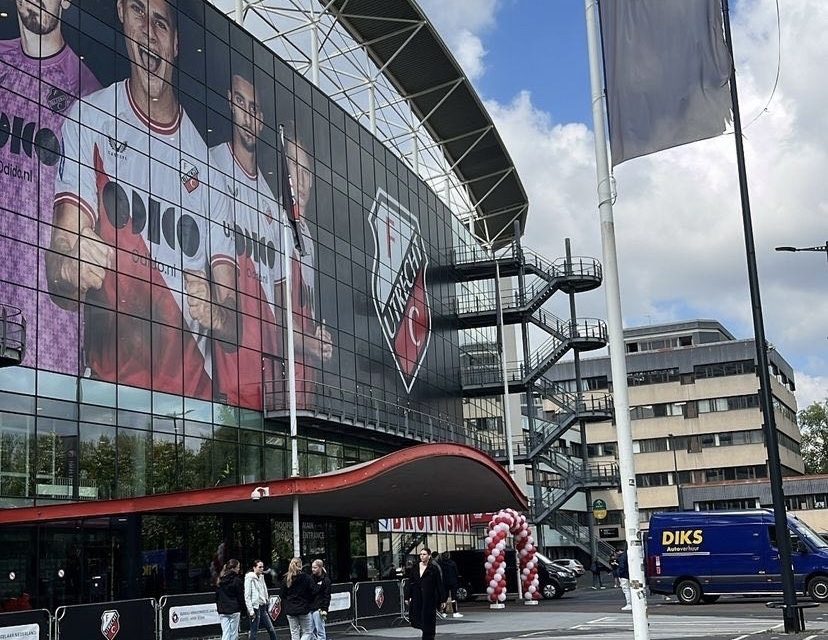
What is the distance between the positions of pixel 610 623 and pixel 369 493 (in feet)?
23.2

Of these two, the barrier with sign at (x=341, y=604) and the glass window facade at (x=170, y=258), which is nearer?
the barrier with sign at (x=341, y=604)

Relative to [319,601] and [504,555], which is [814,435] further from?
[319,601]

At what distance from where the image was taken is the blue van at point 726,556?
3241 cm

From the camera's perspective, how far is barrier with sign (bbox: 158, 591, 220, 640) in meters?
22.5

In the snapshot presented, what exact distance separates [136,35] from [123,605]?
18.9m

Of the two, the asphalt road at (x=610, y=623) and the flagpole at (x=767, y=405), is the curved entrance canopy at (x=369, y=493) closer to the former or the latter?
the asphalt road at (x=610, y=623)

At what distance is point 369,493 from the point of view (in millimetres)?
29562

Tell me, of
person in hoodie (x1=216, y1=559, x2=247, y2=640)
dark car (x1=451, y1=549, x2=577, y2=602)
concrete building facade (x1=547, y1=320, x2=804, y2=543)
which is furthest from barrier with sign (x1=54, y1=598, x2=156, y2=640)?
concrete building facade (x1=547, y1=320, x2=804, y2=543)

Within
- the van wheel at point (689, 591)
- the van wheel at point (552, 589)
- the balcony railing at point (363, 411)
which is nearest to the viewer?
the van wheel at point (689, 591)

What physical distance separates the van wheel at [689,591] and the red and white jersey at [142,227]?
1585cm

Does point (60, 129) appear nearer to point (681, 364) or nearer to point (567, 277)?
point (567, 277)

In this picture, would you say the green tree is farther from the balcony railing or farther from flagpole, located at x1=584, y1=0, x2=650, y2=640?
flagpole, located at x1=584, y1=0, x2=650, y2=640

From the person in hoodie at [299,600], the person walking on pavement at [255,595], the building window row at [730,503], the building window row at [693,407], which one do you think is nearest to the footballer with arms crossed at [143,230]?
the person walking on pavement at [255,595]

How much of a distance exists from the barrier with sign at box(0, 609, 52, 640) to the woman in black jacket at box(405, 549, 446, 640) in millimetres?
6682
